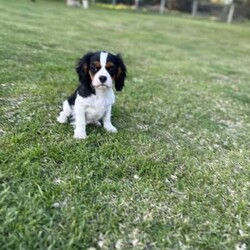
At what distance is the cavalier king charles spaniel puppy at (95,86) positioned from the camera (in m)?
3.81

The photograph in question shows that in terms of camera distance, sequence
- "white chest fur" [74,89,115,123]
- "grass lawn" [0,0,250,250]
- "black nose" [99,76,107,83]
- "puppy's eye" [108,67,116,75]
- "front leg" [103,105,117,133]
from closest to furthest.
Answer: "grass lawn" [0,0,250,250] → "black nose" [99,76,107,83] → "puppy's eye" [108,67,116,75] → "white chest fur" [74,89,115,123] → "front leg" [103,105,117,133]

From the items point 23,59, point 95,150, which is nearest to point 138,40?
point 23,59

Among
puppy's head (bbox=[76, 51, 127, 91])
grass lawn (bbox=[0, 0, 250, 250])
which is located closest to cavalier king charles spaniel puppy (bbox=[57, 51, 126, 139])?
puppy's head (bbox=[76, 51, 127, 91])

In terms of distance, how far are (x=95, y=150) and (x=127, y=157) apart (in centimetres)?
34

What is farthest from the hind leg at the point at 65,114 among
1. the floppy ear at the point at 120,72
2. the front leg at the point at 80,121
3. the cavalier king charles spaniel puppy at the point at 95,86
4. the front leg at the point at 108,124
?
the floppy ear at the point at 120,72

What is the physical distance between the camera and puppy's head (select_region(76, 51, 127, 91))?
379cm

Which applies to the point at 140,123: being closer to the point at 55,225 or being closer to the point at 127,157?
the point at 127,157

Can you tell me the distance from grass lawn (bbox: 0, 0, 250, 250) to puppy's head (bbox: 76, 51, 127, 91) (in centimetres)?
63

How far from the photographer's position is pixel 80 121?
159 inches

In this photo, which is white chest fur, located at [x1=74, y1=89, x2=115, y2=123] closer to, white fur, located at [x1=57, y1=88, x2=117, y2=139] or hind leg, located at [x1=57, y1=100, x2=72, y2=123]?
white fur, located at [x1=57, y1=88, x2=117, y2=139]

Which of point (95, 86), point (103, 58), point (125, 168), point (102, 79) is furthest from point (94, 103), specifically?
point (125, 168)

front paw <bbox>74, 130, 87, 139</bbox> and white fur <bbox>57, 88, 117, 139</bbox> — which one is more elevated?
white fur <bbox>57, 88, 117, 139</bbox>

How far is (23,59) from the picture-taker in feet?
23.0

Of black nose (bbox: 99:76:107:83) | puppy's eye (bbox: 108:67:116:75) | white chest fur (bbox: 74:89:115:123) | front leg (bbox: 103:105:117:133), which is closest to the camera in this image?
black nose (bbox: 99:76:107:83)
